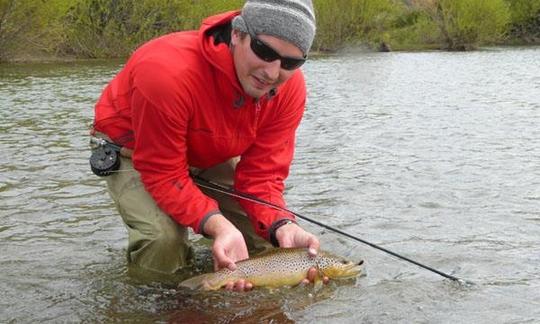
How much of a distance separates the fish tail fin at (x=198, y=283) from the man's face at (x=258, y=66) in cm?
110

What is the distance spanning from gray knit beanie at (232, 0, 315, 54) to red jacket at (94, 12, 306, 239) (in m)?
0.31

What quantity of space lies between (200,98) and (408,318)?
67.2 inches

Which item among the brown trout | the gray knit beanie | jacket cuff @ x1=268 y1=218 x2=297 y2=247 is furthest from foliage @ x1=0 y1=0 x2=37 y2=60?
the gray knit beanie

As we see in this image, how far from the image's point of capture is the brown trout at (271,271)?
13.0ft

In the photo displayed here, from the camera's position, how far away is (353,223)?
236 inches

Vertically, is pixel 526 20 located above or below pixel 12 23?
below

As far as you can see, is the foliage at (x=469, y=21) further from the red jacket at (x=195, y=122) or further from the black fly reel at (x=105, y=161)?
the black fly reel at (x=105, y=161)

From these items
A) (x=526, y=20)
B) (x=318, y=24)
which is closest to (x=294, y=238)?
(x=318, y=24)

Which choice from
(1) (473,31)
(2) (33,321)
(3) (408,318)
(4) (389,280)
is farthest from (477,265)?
(1) (473,31)

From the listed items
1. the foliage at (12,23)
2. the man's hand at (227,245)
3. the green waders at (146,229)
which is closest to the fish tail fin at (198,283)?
the man's hand at (227,245)

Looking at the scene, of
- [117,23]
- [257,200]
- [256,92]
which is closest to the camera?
[256,92]

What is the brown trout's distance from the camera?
3.96 meters

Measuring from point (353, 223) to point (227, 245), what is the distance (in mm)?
2292

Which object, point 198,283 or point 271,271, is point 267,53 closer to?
point 271,271
